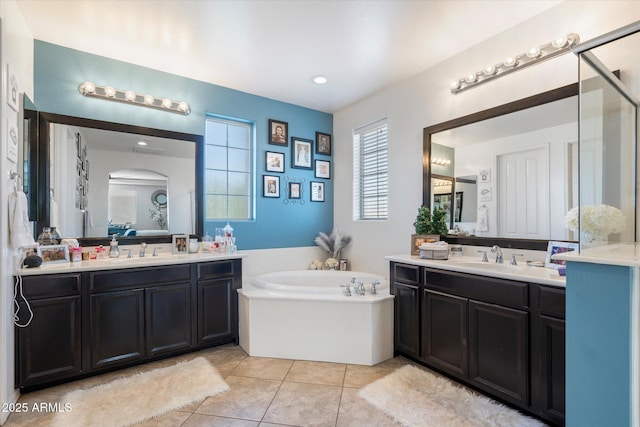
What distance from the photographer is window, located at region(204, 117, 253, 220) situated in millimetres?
3492

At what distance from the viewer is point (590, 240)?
54.3 inches

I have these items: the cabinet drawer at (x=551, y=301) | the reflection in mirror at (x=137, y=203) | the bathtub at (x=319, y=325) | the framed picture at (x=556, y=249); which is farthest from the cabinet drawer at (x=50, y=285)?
the framed picture at (x=556, y=249)

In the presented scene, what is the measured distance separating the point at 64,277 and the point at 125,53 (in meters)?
1.95

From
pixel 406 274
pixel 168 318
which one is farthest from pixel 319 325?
pixel 168 318

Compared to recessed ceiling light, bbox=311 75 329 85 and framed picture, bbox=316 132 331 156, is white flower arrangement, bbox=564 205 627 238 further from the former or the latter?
framed picture, bbox=316 132 331 156

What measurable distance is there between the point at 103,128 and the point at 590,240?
3596 millimetres

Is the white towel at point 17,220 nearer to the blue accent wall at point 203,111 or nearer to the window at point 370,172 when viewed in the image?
the blue accent wall at point 203,111

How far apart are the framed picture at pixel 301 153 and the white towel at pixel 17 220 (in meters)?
2.56

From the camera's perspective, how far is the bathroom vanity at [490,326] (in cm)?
174

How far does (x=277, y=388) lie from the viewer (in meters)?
2.21

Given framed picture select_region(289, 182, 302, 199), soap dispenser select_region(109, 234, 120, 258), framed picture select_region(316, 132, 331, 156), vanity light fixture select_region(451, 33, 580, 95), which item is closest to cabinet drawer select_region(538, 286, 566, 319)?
vanity light fixture select_region(451, 33, 580, 95)

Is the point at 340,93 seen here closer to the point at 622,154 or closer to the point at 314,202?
the point at 314,202

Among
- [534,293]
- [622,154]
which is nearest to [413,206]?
[534,293]

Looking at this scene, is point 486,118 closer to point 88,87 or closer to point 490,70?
point 490,70
